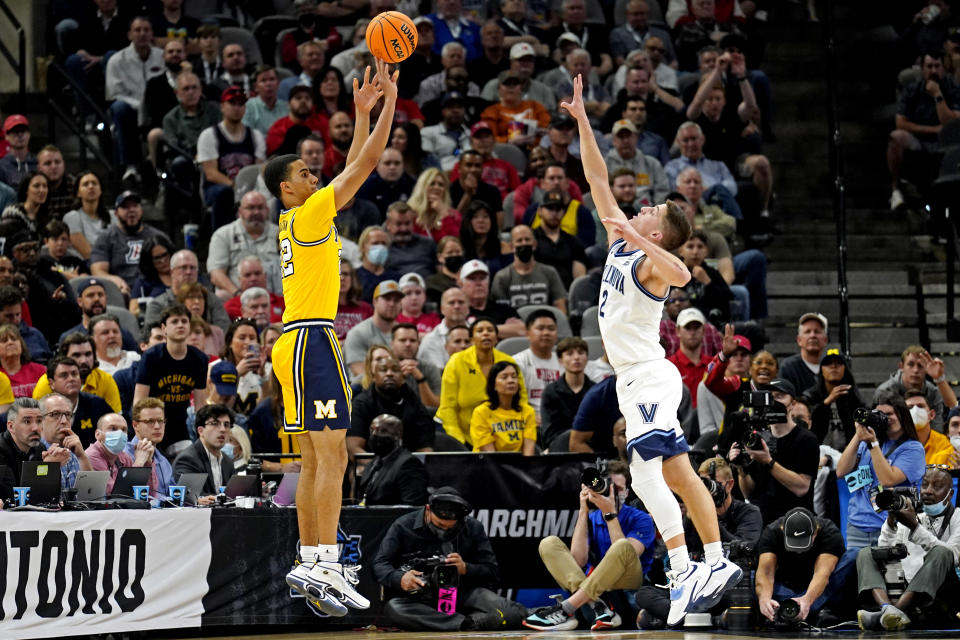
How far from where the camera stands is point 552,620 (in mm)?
12258

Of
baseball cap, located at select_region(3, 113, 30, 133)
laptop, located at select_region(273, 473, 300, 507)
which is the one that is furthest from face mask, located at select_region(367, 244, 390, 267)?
baseball cap, located at select_region(3, 113, 30, 133)

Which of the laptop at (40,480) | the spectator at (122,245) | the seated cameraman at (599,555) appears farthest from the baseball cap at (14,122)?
the seated cameraman at (599,555)

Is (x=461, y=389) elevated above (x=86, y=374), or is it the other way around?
(x=86, y=374)

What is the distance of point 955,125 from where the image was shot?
1825cm

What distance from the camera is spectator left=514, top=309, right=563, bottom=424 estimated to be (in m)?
14.4

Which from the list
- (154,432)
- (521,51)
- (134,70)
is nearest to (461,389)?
(154,432)

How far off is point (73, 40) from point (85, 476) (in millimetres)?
9724

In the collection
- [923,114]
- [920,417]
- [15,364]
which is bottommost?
[920,417]

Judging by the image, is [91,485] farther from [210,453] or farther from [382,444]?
[382,444]

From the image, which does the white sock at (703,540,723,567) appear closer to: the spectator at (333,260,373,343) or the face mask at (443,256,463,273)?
the spectator at (333,260,373,343)

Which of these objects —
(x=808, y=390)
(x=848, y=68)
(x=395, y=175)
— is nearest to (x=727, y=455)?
(x=808, y=390)

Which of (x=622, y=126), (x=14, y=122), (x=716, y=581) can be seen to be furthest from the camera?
(x=622, y=126)

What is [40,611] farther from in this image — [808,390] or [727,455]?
[808,390]

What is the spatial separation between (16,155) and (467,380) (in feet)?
21.5
